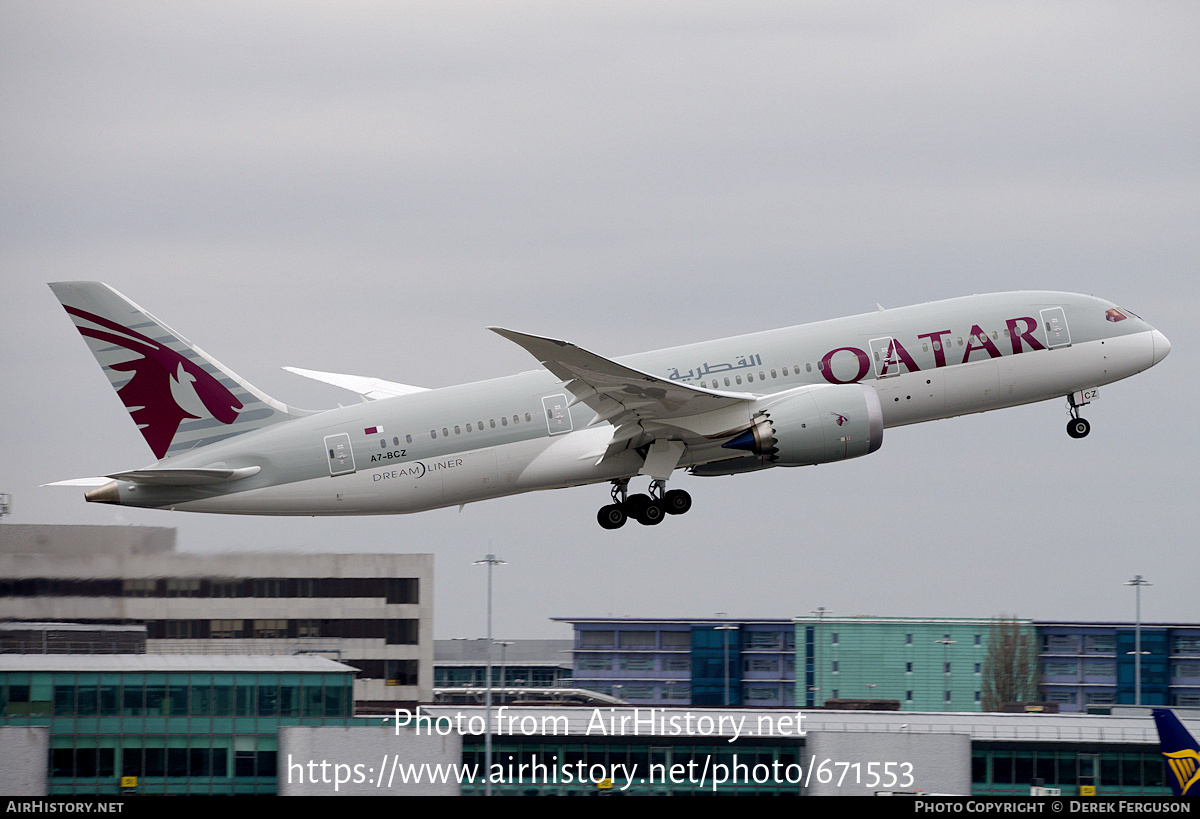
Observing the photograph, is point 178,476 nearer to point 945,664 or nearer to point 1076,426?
point 1076,426

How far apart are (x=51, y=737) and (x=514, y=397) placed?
→ 18473 millimetres

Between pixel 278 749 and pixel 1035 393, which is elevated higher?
pixel 1035 393

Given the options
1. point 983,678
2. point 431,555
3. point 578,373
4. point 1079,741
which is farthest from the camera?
point 983,678

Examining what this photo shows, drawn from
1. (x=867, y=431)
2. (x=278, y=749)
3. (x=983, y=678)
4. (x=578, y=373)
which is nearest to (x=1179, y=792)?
(x=867, y=431)

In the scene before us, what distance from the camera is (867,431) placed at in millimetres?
40844

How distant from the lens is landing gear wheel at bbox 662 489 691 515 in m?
43.8

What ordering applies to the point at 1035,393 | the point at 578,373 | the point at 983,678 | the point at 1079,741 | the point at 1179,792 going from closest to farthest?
the point at 1179,792 → the point at 578,373 → the point at 1035,393 → the point at 1079,741 → the point at 983,678

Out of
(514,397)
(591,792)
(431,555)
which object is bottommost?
(591,792)

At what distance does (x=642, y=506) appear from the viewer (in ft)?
145

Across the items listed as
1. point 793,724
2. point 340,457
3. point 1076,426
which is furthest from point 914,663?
point 340,457

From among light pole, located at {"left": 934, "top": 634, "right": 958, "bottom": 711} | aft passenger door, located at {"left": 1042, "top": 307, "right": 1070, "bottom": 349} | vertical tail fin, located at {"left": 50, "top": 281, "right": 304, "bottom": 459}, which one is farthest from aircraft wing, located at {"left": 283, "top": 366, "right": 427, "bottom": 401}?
light pole, located at {"left": 934, "top": 634, "right": 958, "bottom": 711}

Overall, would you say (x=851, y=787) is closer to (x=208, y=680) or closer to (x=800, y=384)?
(x=800, y=384)

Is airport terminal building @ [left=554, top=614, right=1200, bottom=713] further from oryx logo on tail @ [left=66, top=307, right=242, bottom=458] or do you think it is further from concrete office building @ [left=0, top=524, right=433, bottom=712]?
oryx logo on tail @ [left=66, top=307, right=242, bottom=458]

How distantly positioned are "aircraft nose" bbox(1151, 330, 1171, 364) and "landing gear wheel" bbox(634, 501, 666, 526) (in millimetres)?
15651
